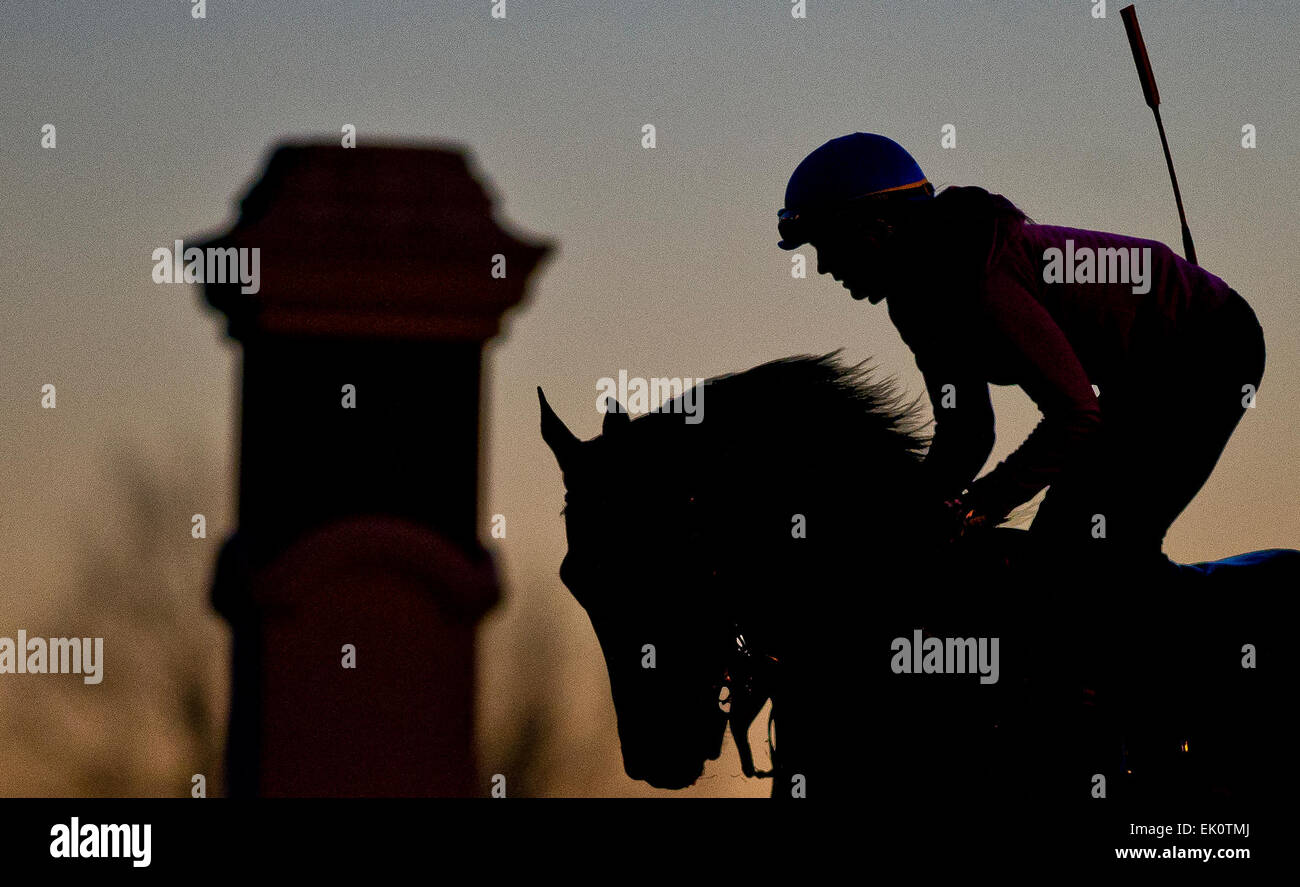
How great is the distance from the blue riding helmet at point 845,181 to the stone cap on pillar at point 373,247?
10581 mm

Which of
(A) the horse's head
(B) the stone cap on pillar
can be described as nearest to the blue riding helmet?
(A) the horse's head

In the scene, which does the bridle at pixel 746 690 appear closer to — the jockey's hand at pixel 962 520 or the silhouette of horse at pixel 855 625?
the silhouette of horse at pixel 855 625

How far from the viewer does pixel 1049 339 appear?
152 inches

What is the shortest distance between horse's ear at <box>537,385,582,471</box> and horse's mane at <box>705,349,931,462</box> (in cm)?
31

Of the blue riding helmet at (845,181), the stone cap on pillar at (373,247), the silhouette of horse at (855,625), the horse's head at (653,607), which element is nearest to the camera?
the silhouette of horse at (855,625)

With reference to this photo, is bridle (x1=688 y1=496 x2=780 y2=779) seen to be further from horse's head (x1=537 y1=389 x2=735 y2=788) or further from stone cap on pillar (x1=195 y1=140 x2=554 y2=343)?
stone cap on pillar (x1=195 y1=140 x2=554 y2=343)

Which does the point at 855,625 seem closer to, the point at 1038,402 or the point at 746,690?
the point at 746,690

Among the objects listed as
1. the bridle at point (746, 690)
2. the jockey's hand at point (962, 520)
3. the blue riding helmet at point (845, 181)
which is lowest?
the bridle at point (746, 690)

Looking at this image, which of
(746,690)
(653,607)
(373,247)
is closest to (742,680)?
(746,690)

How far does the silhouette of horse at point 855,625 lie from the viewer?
3820 millimetres

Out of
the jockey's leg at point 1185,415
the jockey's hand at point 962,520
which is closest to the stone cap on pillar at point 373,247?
the jockey's leg at point 1185,415

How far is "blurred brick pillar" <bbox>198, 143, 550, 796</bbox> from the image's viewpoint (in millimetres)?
15000

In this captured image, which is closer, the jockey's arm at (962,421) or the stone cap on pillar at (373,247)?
the jockey's arm at (962,421)
